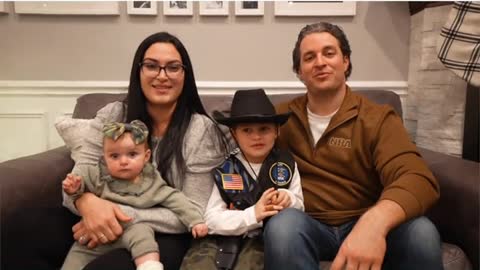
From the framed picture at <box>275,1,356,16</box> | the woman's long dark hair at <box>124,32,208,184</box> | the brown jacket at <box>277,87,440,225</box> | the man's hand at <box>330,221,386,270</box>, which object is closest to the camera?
the man's hand at <box>330,221,386,270</box>

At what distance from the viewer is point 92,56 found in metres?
2.22

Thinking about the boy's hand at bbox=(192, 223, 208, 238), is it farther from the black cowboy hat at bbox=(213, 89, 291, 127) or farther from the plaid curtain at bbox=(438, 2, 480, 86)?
the plaid curtain at bbox=(438, 2, 480, 86)

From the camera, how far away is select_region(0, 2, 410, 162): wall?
2.17m

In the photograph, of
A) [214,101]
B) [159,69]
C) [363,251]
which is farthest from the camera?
[214,101]

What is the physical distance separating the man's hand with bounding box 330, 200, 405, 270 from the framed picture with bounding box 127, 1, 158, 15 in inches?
61.8

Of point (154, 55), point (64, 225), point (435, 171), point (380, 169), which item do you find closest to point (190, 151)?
point (154, 55)

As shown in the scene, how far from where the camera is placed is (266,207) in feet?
4.04

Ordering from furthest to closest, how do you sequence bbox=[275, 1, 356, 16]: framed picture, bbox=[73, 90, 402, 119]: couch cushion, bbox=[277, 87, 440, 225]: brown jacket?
bbox=[275, 1, 356, 16]: framed picture < bbox=[73, 90, 402, 119]: couch cushion < bbox=[277, 87, 440, 225]: brown jacket

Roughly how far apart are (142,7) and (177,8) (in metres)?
0.18

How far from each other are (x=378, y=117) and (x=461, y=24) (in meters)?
0.44

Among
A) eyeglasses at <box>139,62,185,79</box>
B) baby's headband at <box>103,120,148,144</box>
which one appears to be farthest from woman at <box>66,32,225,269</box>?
baby's headband at <box>103,120,148,144</box>

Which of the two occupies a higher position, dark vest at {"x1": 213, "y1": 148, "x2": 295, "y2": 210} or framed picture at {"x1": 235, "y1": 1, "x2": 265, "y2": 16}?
framed picture at {"x1": 235, "y1": 1, "x2": 265, "y2": 16}

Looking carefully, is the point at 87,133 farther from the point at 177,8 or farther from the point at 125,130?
the point at 177,8

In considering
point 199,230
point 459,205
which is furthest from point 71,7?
point 459,205
